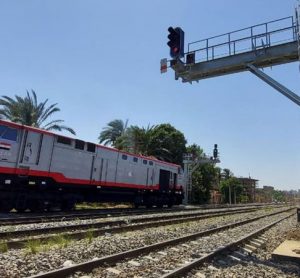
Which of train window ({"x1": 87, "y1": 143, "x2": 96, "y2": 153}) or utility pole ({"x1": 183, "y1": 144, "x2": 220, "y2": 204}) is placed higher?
utility pole ({"x1": 183, "y1": 144, "x2": 220, "y2": 204})

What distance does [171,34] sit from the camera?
12008 mm

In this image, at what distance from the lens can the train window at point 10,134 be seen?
1678 centimetres

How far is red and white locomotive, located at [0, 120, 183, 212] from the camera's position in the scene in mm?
17094

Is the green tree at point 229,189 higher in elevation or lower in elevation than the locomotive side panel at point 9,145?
higher

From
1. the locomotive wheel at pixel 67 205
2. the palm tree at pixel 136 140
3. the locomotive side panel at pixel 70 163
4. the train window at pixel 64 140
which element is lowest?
the locomotive wheel at pixel 67 205

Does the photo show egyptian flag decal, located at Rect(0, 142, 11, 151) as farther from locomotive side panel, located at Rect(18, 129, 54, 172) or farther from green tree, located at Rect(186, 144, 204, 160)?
green tree, located at Rect(186, 144, 204, 160)

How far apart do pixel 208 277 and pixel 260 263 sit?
7.39 ft

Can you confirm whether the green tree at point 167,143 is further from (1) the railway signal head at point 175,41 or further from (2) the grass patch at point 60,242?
(2) the grass patch at point 60,242

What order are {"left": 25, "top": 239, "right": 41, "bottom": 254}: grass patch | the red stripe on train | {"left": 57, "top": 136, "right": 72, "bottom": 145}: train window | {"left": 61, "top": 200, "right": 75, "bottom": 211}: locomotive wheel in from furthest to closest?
{"left": 61, "top": 200, "right": 75, "bottom": 211}: locomotive wheel < {"left": 57, "top": 136, "right": 72, "bottom": 145}: train window < the red stripe on train < {"left": 25, "top": 239, "right": 41, "bottom": 254}: grass patch

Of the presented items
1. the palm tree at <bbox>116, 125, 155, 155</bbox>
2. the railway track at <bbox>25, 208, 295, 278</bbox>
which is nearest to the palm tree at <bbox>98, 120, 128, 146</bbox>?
the palm tree at <bbox>116, 125, 155, 155</bbox>

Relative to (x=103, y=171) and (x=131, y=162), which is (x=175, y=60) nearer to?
(x=103, y=171)

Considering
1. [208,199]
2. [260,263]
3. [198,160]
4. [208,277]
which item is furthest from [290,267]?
[208,199]

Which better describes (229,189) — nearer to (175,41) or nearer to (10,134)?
(10,134)

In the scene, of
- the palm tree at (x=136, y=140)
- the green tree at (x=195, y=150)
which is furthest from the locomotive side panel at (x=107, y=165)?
the green tree at (x=195, y=150)
